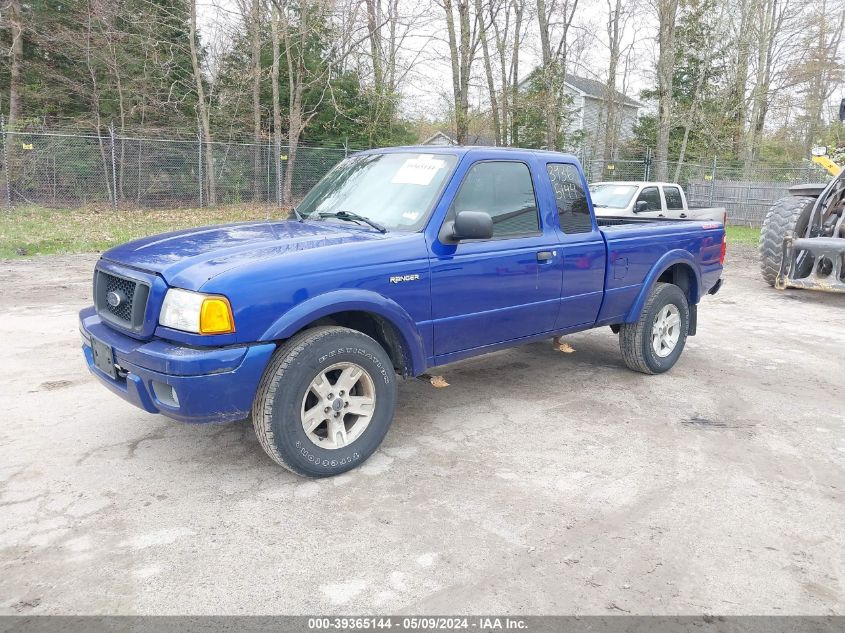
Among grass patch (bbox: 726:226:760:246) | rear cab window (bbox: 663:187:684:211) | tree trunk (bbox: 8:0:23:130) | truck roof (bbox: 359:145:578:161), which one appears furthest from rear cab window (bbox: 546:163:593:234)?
tree trunk (bbox: 8:0:23:130)

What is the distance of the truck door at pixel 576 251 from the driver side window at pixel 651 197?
8842 mm

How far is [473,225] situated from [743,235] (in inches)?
728

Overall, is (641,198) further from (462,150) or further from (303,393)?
(303,393)

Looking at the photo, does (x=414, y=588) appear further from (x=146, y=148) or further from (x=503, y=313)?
(x=146, y=148)

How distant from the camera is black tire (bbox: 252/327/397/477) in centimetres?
348

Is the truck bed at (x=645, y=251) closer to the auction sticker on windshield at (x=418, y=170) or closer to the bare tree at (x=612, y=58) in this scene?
the auction sticker on windshield at (x=418, y=170)

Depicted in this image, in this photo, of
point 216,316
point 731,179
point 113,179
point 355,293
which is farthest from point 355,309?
point 731,179

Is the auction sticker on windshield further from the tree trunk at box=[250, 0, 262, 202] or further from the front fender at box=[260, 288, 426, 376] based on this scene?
the tree trunk at box=[250, 0, 262, 202]

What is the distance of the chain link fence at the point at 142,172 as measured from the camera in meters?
17.7

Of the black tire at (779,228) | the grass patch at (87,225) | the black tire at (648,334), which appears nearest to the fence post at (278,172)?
the grass patch at (87,225)

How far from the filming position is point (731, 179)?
2470 centimetres

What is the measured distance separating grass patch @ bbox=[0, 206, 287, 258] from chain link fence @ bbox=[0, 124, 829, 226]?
16.9 inches

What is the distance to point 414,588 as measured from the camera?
110 inches

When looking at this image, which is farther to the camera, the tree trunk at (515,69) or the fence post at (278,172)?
the tree trunk at (515,69)
